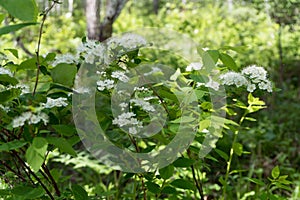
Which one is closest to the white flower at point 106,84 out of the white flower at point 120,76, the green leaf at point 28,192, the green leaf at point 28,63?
the white flower at point 120,76

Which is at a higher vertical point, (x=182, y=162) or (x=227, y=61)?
(x=227, y=61)

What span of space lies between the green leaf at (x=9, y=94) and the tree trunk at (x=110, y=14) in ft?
6.33

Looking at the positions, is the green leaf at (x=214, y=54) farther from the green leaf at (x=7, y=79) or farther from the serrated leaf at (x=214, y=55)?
the green leaf at (x=7, y=79)

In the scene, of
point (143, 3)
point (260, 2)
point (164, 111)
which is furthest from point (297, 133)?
point (143, 3)

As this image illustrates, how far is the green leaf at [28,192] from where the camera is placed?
2.90ft

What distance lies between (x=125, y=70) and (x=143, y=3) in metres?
16.2

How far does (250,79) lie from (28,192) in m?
0.58

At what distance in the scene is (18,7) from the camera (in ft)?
2.11

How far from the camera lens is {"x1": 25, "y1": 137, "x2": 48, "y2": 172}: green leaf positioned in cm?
75

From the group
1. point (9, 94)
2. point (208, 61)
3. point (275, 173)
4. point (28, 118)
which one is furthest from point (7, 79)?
point (275, 173)

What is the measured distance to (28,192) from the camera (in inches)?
36.0

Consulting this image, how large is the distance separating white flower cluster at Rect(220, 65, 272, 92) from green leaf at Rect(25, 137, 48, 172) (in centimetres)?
45

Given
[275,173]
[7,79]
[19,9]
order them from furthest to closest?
[275,173] < [7,79] < [19,9]

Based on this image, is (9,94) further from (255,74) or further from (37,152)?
(255,74)
